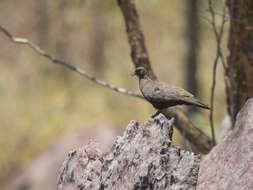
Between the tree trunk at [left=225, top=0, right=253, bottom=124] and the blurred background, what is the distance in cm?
702

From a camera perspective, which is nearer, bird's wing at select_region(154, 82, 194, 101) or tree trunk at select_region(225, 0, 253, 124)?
bird's wing at select_region(154, 82, 194, 101)

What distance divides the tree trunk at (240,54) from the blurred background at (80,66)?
23.0 ft

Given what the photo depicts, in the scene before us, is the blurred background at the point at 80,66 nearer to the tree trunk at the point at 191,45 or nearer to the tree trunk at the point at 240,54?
the tree trunk at the point at 191,45

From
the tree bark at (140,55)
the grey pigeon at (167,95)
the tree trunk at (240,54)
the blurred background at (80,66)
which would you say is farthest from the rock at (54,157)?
the grey pigeon at (167,95)

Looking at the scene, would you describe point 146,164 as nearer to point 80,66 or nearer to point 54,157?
point 54,157

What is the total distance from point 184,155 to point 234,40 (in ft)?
8.74

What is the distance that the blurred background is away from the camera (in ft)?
47.0

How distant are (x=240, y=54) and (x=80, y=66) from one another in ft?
42.6

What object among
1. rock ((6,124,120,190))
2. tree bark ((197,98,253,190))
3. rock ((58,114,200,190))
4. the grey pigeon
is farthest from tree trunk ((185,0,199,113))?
rock ((58,114,200,190))

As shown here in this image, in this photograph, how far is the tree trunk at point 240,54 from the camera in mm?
5594

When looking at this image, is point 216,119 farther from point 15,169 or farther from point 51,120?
point 15,169

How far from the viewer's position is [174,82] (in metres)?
17.4

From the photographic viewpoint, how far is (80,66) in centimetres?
1830

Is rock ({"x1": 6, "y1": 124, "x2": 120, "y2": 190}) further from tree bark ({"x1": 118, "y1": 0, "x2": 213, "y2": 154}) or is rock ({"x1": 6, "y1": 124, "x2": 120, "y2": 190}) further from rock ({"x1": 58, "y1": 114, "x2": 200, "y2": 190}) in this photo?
rock ({"x1": 58, "y1": 114, "x2": 200, "y2": 190})
